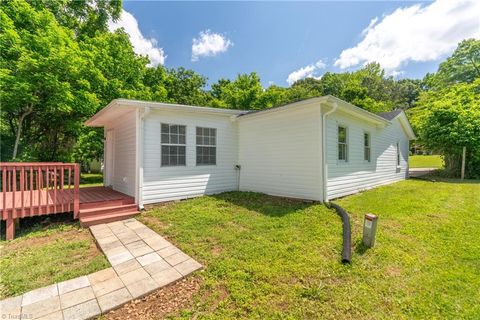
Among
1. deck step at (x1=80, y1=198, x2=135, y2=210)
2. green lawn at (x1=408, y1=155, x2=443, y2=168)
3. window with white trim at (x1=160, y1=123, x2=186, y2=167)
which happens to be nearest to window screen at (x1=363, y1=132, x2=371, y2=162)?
window with white trim at (x1=160, y1=123, x2=186, y2=167)

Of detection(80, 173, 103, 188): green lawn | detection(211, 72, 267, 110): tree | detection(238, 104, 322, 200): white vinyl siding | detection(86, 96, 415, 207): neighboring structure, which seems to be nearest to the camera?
detection(86, 96, 415, 207): neighboring structure

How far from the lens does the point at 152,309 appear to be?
2.32 metres

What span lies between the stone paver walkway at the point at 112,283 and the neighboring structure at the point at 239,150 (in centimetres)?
234

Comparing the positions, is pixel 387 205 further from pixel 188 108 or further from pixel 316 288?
pixel 188 108

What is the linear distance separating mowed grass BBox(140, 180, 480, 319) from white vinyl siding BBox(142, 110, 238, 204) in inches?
29.4

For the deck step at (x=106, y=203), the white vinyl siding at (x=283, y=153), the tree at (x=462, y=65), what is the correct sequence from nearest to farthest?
the deck step at (x=106, y=203) → the white vinyl siding at (x=283, y=153) → the tree at (x=462, y=65)

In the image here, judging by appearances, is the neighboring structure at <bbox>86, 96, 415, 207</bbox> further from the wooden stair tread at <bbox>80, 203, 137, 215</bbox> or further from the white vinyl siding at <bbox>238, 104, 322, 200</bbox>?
the wooden stair tread at <bbox>80, 203, 137, 215</bbox>

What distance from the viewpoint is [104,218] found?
5.03 meters

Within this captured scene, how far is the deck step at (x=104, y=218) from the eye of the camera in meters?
4.84

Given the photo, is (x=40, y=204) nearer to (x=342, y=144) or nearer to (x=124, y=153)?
(x=124, y=153)

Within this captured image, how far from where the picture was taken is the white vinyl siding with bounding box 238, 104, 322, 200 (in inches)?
240

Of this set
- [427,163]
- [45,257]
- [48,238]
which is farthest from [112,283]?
[427,163]

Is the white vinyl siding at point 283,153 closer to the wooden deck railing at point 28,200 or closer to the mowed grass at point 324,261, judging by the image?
the mowed grass at point 324,261

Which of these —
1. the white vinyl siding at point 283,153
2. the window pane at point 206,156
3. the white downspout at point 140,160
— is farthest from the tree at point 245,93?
the white downspout at point 140,160
